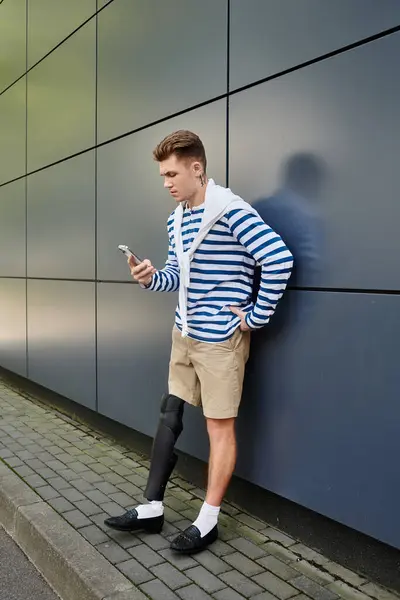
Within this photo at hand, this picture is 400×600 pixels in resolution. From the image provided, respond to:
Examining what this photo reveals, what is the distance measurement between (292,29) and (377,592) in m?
2.76

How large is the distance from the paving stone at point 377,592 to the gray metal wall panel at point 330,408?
25 cm

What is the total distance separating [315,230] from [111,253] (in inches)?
95.8

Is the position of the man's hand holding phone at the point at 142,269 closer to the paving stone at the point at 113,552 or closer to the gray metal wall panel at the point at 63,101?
the paving stone at the point at 113,552

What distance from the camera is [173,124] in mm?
4160

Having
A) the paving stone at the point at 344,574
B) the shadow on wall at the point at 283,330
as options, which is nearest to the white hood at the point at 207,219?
the shadow on wall at the point at 283,330

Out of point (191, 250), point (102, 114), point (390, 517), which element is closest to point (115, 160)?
point (102, 114)

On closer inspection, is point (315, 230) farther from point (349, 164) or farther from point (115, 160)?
point (115, 160)

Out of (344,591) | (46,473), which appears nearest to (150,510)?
(344,591)

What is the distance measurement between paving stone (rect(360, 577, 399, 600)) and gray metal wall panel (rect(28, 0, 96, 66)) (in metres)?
4.81

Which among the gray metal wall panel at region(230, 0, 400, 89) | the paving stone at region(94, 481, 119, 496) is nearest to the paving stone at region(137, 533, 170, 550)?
the paving stone at region(94, 481, 119, 496)

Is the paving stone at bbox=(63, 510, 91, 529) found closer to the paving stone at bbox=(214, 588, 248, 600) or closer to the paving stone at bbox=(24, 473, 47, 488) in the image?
the paving stone at bbox=(24, 473, 47, 488)

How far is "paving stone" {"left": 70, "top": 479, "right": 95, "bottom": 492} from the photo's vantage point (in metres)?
3.92

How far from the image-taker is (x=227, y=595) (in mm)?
2650

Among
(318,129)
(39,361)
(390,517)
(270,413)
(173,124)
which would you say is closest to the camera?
(390,517)
